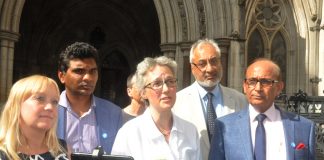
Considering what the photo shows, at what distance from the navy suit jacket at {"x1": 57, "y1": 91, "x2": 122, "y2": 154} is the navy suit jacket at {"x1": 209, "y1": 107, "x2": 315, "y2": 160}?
72cm

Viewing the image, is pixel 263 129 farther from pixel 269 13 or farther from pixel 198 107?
pixel 269 13

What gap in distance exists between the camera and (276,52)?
13992 mm

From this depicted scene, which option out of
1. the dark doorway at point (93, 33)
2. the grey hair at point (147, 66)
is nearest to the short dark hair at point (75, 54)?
the grey hair at point (147, 66)

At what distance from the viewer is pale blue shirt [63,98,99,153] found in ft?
11.2

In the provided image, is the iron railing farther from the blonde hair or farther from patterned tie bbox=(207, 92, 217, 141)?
the blonde hair

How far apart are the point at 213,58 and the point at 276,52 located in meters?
10.5

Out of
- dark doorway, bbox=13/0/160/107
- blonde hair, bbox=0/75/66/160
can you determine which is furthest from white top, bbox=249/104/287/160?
dark doorway, bbox=13/0/160/107

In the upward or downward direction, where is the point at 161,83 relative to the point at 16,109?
upward

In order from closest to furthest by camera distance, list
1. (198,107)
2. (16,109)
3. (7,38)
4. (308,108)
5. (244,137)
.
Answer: (16,109), (244,137), (198,107), (308,108), (7,38)

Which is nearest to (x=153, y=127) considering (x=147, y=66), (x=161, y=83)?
(x=161, y=83)

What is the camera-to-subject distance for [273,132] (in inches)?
134

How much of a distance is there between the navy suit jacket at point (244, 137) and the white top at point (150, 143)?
0.20 meters

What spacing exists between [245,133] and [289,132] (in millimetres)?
297

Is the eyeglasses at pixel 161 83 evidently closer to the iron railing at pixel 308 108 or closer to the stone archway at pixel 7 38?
the iron railing at pixel 308 108
